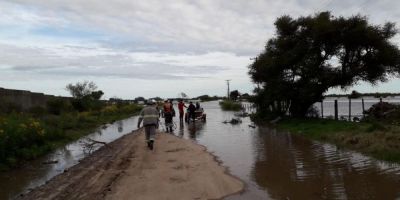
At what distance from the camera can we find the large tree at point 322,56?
29.6 m

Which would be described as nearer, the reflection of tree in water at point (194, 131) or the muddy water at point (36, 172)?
the muddy water at point (36, 172)

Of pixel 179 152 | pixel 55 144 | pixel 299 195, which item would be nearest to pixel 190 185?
pixel 299 195

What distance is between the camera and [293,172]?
12227mm

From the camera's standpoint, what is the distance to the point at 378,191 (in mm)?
9453

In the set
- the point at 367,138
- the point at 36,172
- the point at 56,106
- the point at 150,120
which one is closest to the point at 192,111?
the point at 56,106

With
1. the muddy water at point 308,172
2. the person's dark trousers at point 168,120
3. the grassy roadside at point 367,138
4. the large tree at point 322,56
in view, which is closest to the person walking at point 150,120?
the muddy water at point 308,172

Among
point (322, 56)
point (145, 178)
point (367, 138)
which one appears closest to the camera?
point (145, 178)

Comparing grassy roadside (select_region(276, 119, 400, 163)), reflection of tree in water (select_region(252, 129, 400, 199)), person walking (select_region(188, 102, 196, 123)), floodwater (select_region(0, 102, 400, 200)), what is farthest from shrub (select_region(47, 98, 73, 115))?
reflection of tree in water (select_region(252, 129, 400, 199))

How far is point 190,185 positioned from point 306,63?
22.0 metres

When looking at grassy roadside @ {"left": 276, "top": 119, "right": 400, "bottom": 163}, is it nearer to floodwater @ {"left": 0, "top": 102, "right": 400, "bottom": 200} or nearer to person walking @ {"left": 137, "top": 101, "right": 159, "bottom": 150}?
floodwater @ {"left": 0, "top": 102, "right": 400, "bottom": 200}

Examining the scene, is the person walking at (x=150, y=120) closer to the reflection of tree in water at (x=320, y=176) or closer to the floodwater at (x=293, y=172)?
the floodwater at (x=293, y=172)

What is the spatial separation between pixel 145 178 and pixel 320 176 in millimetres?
4020

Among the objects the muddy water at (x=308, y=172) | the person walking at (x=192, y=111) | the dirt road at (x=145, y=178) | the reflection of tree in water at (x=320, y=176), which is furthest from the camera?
the person walking at (x=192, y=111)

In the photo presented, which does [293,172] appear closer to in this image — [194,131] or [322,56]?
[194,131]
